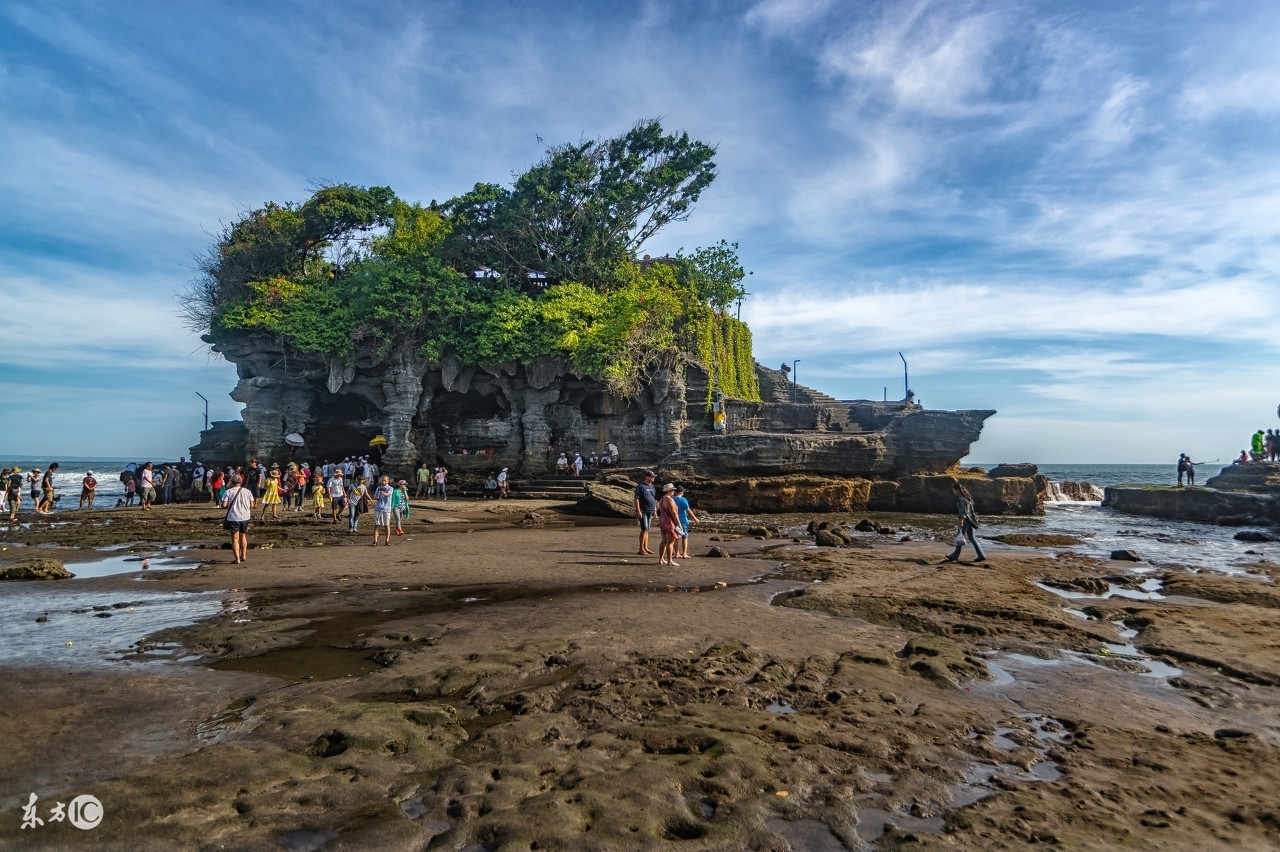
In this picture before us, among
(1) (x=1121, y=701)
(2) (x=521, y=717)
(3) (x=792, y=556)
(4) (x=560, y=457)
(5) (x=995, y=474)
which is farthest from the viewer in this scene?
(4) (x=560, y=457)

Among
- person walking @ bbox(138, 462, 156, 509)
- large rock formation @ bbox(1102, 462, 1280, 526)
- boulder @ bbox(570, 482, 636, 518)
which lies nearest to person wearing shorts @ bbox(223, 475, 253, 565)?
boulder @ bbox(570, 482, 636, 518)

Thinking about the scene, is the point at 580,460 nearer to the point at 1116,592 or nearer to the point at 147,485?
the point at 147,485

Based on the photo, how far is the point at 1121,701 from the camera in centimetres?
545

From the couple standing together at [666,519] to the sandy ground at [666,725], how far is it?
3044 mm

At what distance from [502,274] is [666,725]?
94.8 feet

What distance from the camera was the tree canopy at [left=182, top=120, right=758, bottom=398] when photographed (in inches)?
1123

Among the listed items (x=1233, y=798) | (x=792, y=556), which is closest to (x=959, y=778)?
(x=1233, y=798)

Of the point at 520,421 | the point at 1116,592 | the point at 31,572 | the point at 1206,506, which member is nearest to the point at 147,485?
the point at 31,572

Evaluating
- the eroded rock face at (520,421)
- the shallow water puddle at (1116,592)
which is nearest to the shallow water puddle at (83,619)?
the shallow water puddle at (1116,592)

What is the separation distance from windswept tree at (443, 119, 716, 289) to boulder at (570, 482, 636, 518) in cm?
1207

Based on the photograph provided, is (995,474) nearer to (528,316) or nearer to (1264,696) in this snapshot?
(528,316)

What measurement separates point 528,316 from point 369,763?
2574 centimetres

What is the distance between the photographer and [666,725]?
4.66 m

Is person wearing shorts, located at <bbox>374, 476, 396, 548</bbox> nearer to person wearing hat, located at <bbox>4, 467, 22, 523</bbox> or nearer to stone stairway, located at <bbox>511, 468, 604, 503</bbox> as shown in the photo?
stone stairway, located at <bbox>511, 468, 604, 503</bbox>
